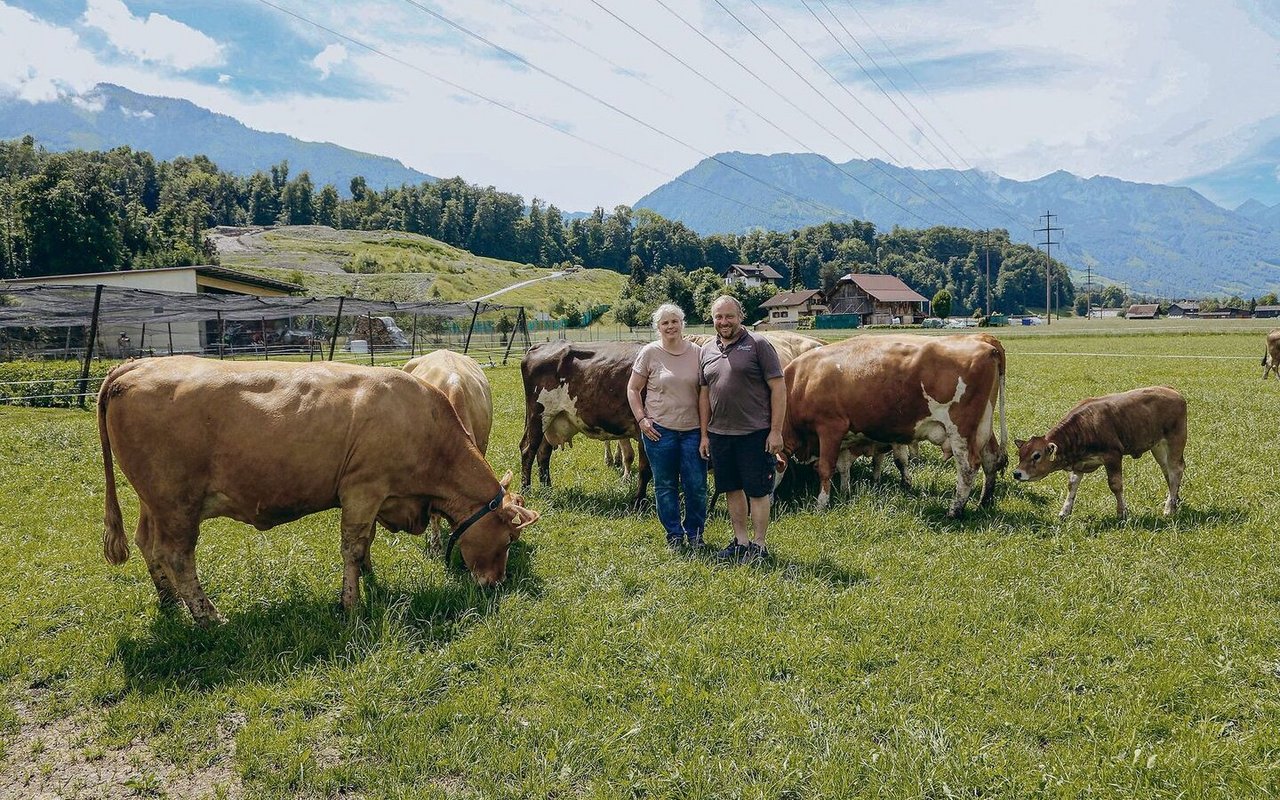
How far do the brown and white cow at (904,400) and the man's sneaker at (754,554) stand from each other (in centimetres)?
206

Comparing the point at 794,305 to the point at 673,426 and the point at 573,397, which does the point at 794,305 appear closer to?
the point at 573,397

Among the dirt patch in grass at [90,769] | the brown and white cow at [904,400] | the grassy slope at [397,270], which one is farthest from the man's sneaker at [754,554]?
the grassy slope at [397,270]

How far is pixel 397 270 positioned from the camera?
105062mm

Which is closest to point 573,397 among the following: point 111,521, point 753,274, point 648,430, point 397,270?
point 648,430

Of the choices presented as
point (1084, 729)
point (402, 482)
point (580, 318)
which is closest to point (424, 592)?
point (402, 482)

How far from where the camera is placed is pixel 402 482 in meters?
5.88

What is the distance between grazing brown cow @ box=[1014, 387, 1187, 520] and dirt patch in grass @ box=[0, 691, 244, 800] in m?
8.14

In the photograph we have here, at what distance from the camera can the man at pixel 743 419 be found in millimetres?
6684

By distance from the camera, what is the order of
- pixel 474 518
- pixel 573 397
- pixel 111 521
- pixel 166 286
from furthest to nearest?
pixel 166 286 → pixel 573 397 → pixel 474 518 → pixel 111 521

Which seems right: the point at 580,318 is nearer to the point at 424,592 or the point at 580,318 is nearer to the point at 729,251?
the point at 424,592

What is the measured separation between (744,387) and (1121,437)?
460 cm

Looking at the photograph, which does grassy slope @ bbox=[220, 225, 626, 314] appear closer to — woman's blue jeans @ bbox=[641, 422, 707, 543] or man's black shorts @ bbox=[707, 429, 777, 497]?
woman's blue jeans @ bbox=[641, 422, 707, 543]

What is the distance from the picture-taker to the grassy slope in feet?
295

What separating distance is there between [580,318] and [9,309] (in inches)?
2513
